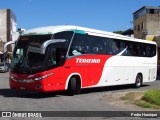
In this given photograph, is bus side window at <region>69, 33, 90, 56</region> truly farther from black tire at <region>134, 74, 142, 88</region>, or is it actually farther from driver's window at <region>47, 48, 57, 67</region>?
black tire at <region>134, 74, 142, 88</region>

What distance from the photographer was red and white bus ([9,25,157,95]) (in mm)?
16656

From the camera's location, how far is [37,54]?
16.7 meters

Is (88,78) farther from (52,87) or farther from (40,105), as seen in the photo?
(40,105)

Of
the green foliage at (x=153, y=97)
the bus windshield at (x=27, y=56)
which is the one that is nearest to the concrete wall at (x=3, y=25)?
the bus windshield at (x=27, y=56)

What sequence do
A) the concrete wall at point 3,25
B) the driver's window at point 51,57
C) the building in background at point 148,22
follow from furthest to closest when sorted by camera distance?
1. the concrete wall at point 3,25
2. the building in background at point 148,22
3. the driver's window at point 51,57

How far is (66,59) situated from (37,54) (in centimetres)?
155

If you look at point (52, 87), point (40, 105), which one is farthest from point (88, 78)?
point (40, 105)

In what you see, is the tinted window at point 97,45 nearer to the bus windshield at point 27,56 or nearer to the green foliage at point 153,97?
the bus windshield at point 27,56

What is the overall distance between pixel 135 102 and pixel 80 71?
401 centimetres

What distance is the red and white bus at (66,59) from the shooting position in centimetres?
1666

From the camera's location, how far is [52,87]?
55.8 ft

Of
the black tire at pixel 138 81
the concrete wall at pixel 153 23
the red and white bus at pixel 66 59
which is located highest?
the concrete wall at pixel 153 23

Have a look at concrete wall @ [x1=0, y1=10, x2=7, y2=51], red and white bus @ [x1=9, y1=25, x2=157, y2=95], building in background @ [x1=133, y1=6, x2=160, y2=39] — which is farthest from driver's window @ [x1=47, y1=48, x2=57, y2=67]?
concrete wall @ [x1=0, y1=10, x2=7, y2=51]

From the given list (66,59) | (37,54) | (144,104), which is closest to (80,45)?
(66,59)
